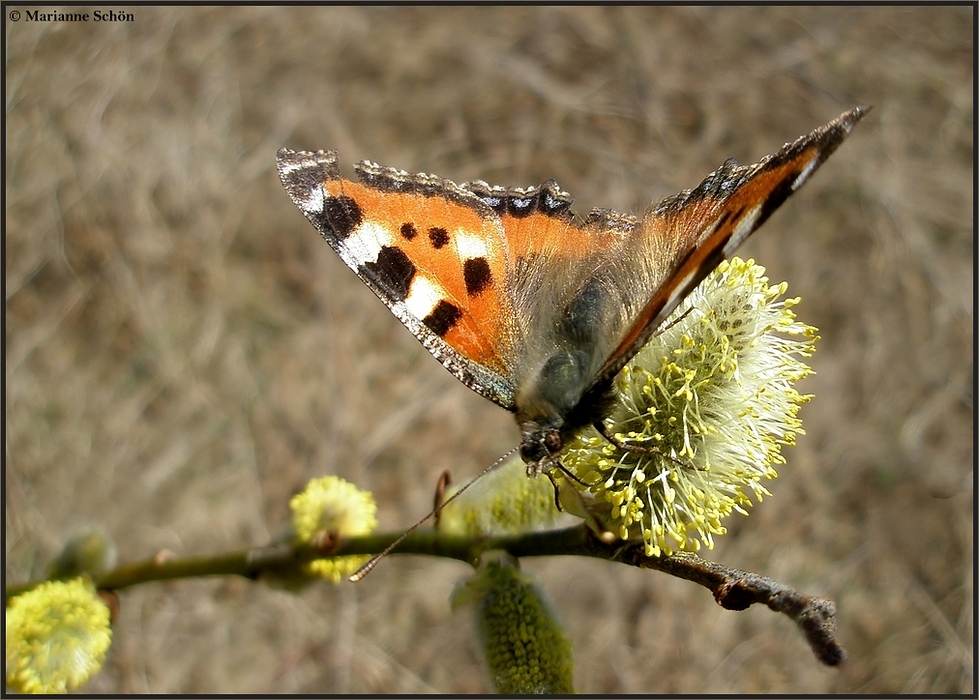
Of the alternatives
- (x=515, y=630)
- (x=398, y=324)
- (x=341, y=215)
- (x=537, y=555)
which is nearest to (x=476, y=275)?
(x=341, y=215)

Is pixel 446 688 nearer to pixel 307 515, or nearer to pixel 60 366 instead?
pixel 307 515

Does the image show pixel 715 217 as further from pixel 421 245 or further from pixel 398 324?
pixel 398 324

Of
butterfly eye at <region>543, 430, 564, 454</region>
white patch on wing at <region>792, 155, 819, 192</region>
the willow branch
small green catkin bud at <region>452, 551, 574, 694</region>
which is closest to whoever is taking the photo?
the willow branch

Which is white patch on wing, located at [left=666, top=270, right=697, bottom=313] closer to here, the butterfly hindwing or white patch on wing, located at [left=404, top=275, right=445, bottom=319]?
the butterfly hindwing

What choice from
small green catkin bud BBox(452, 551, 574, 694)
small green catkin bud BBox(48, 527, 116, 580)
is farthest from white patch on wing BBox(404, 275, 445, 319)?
small green catkin bud BBox(48, 527, 116, 580)

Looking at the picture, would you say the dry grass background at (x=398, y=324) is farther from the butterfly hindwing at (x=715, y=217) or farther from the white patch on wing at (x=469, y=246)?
the butterfly hindwing at (x=715, y=217)

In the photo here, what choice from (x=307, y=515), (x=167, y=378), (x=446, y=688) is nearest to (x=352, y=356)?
(x=167, y=378)

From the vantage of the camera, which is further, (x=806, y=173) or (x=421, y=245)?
(x=421, y=245)
